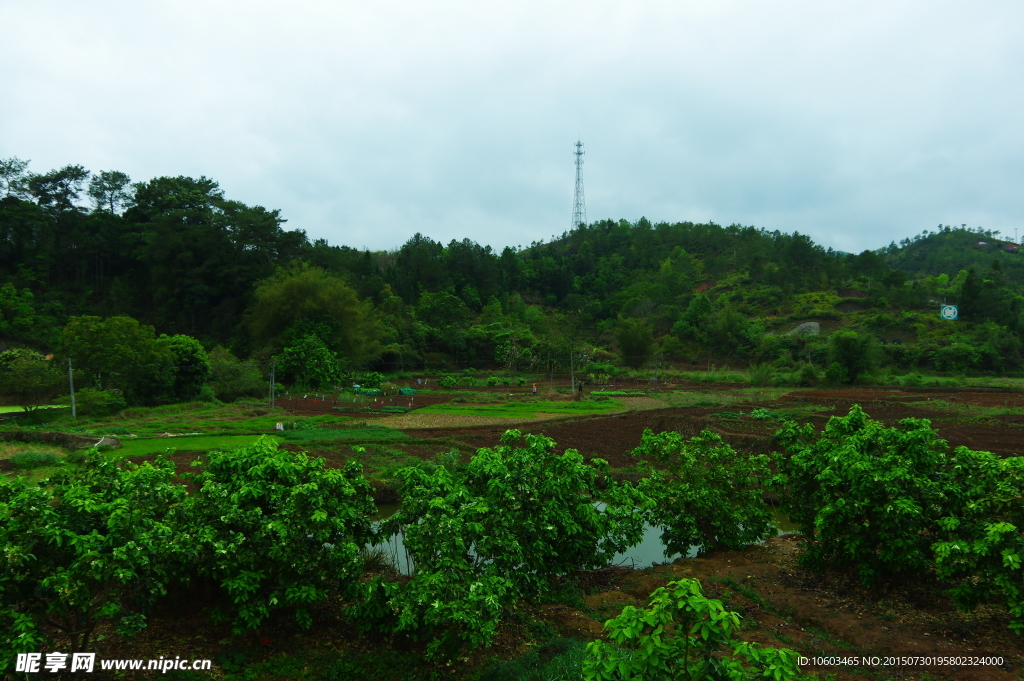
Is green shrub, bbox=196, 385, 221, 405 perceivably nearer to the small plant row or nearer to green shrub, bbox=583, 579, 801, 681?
the small plant row

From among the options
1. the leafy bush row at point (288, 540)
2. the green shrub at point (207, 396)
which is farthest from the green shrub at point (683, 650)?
the green shrub at point (207, 396)

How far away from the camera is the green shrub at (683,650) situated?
A: 13.4ft

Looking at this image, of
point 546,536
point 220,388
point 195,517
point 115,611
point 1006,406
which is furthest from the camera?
point 220,388

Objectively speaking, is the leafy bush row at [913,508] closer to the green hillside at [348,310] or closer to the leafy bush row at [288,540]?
the leafy bush row at [288,540]

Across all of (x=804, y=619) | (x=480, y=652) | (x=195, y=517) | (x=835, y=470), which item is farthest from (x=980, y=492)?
(x=195, y=517)

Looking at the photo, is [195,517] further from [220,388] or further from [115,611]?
[220,388]

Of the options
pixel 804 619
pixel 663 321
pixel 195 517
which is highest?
pixel 663 321

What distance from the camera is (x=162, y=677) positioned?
6.48 metres

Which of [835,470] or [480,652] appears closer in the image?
[480,652]

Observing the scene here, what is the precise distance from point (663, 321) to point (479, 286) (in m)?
26.1

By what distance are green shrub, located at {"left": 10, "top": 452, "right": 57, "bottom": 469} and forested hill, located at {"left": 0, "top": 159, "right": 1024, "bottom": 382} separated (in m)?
26.4

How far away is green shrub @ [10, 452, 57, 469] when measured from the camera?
18.2 meters

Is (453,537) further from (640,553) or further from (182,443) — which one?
(182,443)

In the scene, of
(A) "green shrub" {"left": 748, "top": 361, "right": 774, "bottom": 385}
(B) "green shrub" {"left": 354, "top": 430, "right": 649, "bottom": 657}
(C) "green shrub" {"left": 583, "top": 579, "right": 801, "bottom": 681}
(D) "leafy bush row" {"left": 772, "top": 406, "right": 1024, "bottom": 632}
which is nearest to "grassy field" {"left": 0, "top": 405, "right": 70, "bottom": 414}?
(B) "green shrub" {"left": 354, "top": 430, "right": 649, "bottom": 657}
